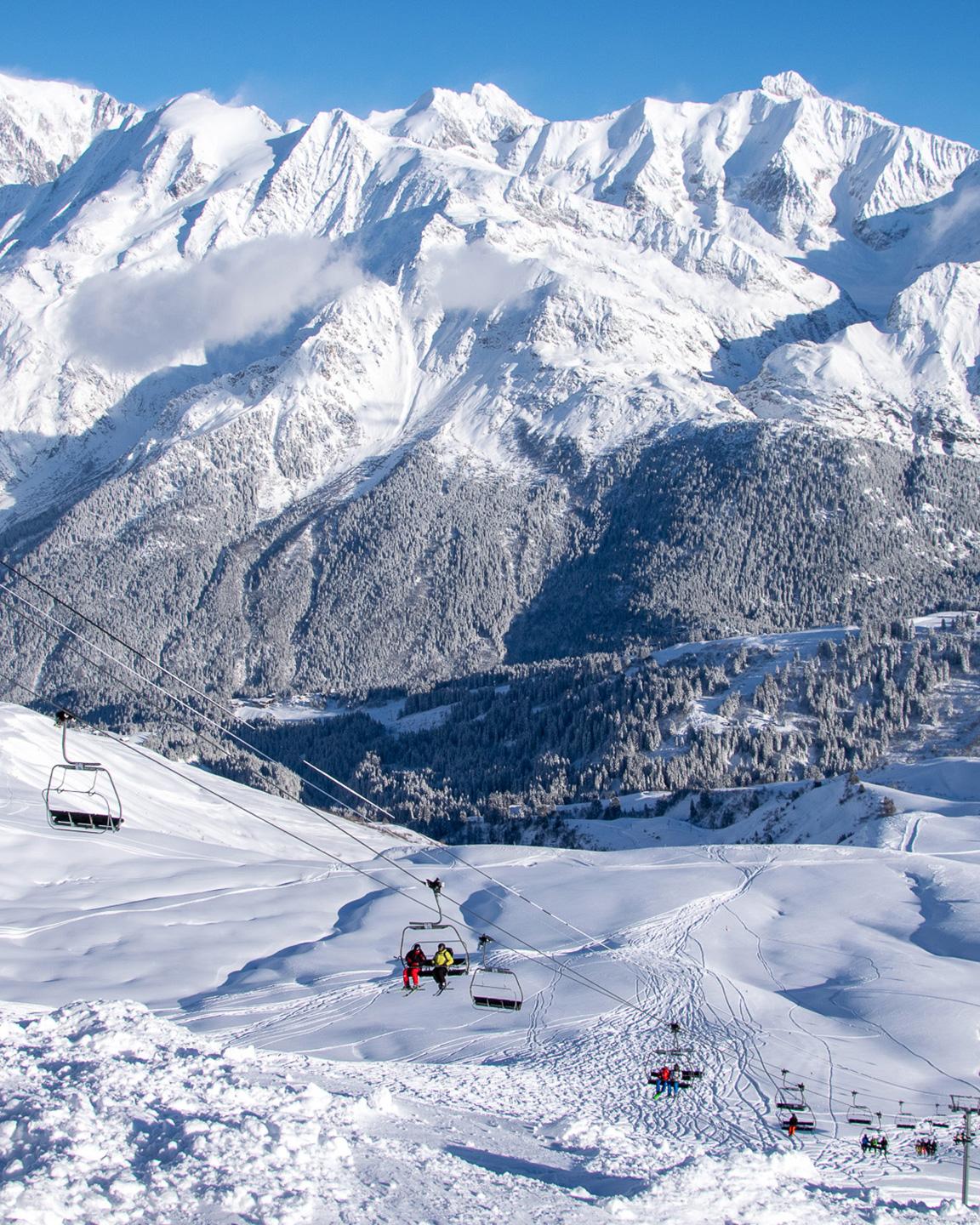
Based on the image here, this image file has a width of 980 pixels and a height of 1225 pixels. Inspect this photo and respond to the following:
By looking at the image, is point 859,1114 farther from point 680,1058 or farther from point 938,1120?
point 680,1058

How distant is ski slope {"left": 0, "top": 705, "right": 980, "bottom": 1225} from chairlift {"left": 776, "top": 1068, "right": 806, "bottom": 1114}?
2.40 ft

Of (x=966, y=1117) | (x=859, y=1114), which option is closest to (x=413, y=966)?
(x=966, y=1117)

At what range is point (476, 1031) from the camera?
51781mm

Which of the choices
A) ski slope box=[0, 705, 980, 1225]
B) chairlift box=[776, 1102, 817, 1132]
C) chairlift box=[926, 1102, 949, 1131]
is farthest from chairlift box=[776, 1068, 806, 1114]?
chairlift box=[926, 1102, 949, 1131]

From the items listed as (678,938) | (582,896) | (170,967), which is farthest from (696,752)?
(170,967)

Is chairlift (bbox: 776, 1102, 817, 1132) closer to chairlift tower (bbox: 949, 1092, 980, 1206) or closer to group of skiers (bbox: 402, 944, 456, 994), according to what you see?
chairlift tower (bbox: 949, 1092, 980, 1206)

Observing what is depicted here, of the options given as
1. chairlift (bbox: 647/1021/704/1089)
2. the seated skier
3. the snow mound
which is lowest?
chairlift (bbox: 647/1021/704/1089)

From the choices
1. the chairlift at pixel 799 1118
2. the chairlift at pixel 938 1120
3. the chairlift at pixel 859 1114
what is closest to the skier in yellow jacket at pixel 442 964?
the chairlift at pixel 799 1118

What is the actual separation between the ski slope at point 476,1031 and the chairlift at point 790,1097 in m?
0.73

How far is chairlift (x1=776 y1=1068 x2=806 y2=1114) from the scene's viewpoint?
41000 mm

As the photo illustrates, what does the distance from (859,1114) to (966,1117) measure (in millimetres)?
11030

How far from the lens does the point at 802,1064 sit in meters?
48.5

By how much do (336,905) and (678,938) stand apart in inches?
1038

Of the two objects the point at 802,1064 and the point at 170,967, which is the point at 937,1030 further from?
the point at 170,967
